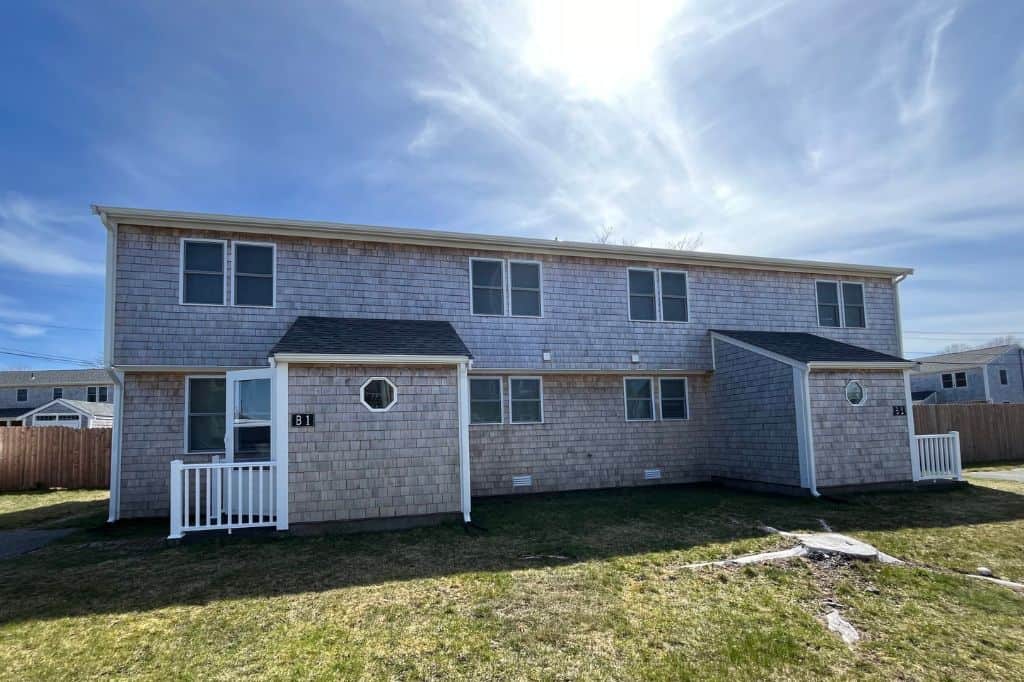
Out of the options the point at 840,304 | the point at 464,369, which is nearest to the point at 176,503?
the point at 464,369

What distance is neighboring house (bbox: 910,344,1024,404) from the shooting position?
98.2 feet

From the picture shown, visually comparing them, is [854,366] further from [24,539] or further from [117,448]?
[24,539]

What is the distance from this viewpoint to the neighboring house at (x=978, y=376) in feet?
98.2

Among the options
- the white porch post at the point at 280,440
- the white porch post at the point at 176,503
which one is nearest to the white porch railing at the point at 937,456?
the white porch post at the point at 280,440

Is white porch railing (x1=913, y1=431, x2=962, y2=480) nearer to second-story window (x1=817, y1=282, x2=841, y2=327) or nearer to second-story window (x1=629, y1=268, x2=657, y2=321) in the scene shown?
second-story window (x1=817, y1=282, x2=841, y2=327)

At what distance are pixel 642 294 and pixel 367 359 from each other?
614 centimetres

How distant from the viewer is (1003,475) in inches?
490

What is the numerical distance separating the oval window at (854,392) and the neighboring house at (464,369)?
26 millimetres

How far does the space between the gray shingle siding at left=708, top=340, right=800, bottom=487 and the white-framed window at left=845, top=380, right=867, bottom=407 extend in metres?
1.13

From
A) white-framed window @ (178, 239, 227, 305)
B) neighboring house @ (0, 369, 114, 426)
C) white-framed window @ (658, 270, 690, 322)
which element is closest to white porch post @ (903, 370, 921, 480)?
white-framed window @ (658, 270, 690, 322)

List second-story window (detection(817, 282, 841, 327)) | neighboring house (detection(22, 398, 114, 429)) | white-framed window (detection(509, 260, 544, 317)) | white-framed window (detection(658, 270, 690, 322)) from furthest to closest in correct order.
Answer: neighboring house (detection(22, 398, 114, 429))
second-story window (detection(817, 282, 841, 327))
white-framed window (detection(658, 270, 690, 322))
white-framed window (detection(509, 260, 544, 317))

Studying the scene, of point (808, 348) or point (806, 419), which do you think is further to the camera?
point (808, 348)

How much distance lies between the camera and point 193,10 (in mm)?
8406

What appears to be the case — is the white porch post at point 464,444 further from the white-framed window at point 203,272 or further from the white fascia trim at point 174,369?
the white-framed window at point 203,272
